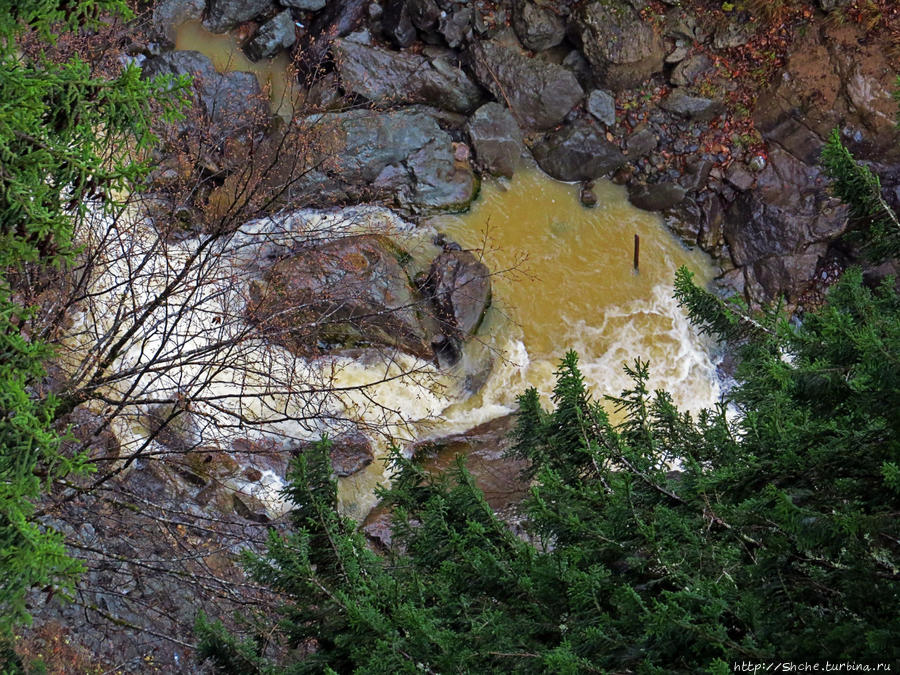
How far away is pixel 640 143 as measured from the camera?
1246cm

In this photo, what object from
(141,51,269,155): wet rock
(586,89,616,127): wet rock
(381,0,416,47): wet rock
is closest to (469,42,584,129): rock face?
(586,89,616,127): wet rock

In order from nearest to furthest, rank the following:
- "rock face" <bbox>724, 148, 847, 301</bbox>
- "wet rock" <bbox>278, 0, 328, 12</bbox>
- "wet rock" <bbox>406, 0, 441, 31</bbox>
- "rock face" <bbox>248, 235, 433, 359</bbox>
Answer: "rock face" <bbox>248, 235, 433, 359</bbox>, "rock face" <bbox>724, 148, 847, 301</bbox>, "wet rock" <bbox>278, 0, 328, 12</bbox>, "wet rock" <bbox>406, 0, 441, 31</bbox>

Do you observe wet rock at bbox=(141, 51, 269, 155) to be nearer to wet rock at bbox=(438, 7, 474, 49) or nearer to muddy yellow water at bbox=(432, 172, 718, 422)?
muddy yellow water at bbox=(432, 172, 718, 422)

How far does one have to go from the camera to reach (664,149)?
41.3 feet

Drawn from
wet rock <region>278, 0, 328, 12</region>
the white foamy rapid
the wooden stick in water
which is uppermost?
wet rock <region>278, 0, 328, 12</region>

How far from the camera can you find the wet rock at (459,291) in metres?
10.5

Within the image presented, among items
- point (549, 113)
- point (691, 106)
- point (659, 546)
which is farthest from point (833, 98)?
point (659, 546)

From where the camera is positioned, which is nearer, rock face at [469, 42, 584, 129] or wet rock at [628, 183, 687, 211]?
wet rock at [628, 183, 687, 211]

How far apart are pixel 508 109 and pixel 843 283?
8.49 metres

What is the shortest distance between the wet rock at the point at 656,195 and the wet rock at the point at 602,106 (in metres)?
1.24

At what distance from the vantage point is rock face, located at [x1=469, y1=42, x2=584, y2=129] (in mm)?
12430

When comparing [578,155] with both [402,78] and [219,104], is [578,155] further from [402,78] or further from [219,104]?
[219,104]

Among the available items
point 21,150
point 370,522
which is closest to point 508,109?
point 370,522

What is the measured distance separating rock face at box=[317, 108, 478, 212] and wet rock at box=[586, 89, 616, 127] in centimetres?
253
